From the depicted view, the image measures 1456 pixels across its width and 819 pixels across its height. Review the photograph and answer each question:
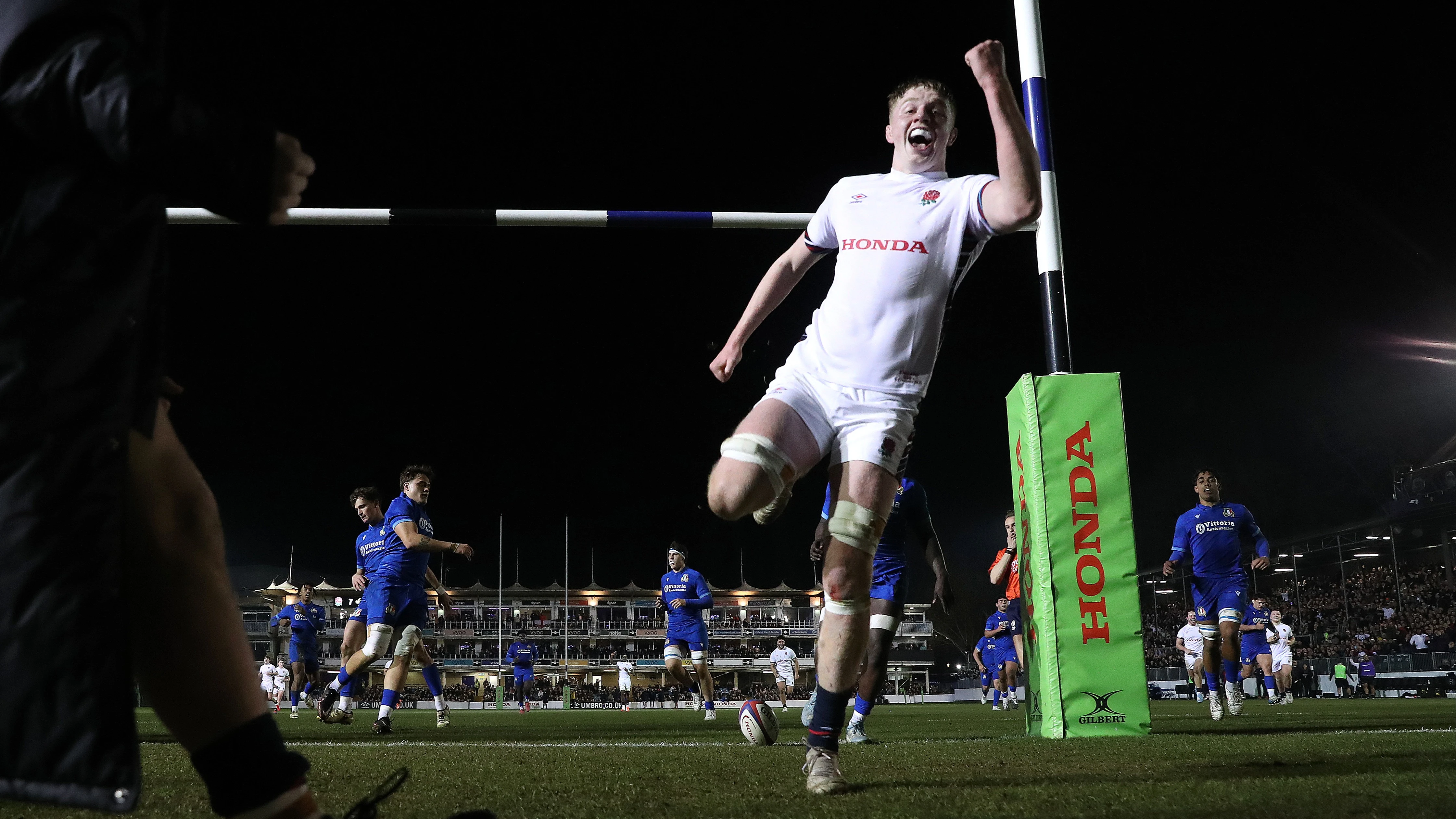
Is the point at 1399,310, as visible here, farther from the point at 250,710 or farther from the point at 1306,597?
the point at 250,710

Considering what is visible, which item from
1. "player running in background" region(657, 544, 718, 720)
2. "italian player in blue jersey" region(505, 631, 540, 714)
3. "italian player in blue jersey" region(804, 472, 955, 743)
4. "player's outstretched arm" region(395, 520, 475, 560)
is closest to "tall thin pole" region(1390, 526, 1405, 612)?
"italian player in blue jersey" region(505, 631, 540, 714)

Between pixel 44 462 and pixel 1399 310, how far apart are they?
43.2m

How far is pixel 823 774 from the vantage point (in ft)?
10.3

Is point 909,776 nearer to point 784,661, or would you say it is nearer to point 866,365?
point 866,365

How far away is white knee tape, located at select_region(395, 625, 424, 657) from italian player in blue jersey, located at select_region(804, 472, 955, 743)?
4.20 meters

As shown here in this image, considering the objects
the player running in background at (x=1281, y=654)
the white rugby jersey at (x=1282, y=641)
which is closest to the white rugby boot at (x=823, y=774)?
the player running in background at (x=1281, y=654)

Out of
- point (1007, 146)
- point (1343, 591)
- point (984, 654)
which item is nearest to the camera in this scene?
point (1007, 146)

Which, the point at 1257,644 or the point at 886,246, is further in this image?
the point at 1257,644

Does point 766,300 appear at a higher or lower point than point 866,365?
higher

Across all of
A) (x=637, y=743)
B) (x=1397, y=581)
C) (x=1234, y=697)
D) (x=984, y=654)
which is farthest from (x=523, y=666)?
(x=1397, y=581)

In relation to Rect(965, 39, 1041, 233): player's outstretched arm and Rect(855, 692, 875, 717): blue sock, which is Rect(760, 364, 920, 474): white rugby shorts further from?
Rect(855, 692, 875, 717): blue sock

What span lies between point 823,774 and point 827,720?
22 cm

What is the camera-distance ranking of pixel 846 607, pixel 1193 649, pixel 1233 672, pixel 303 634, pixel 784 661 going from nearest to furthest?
pixel 846 607 → pixel 1233 672 → pixel 303 634 → pixel 1193 649 → pixel 784 661

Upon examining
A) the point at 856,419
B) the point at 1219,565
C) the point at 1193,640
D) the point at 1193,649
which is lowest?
the point at 1193,649
